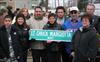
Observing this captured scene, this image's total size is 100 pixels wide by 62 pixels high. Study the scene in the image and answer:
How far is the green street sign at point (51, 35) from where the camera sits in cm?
819

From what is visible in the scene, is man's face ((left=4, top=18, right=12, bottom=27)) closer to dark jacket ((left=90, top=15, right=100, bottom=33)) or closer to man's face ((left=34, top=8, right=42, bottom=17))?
man's face ((left=34, top=8, right=42, bottom=17))

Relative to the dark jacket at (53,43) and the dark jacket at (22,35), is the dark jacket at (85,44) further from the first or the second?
the dark jacket at (22,35)

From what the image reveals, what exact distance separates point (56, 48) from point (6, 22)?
140 centimetres

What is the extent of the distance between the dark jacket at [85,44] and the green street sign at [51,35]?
799 millimetres

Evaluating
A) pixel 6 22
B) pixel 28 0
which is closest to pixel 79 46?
pixel 6 22

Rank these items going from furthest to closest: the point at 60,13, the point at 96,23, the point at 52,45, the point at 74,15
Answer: the point at 60,13 → the point at 74,15 → the point at 52,45 → the point at 96,23

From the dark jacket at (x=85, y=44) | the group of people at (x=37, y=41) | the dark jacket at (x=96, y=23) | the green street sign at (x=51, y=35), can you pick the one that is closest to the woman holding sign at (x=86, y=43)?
the dark jacket at (x=85, y=44)

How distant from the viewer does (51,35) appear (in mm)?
8289

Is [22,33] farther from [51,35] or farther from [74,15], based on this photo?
[74,15]

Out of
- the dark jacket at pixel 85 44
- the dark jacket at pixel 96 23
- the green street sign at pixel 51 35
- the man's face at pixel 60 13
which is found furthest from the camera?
the man's face at pixel 60 13

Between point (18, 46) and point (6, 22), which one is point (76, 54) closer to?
point (18, 46)

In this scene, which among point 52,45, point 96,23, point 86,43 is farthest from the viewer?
point 52,45

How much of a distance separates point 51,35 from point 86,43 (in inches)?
51.9

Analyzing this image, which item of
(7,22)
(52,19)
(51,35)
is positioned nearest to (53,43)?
(51,35)
